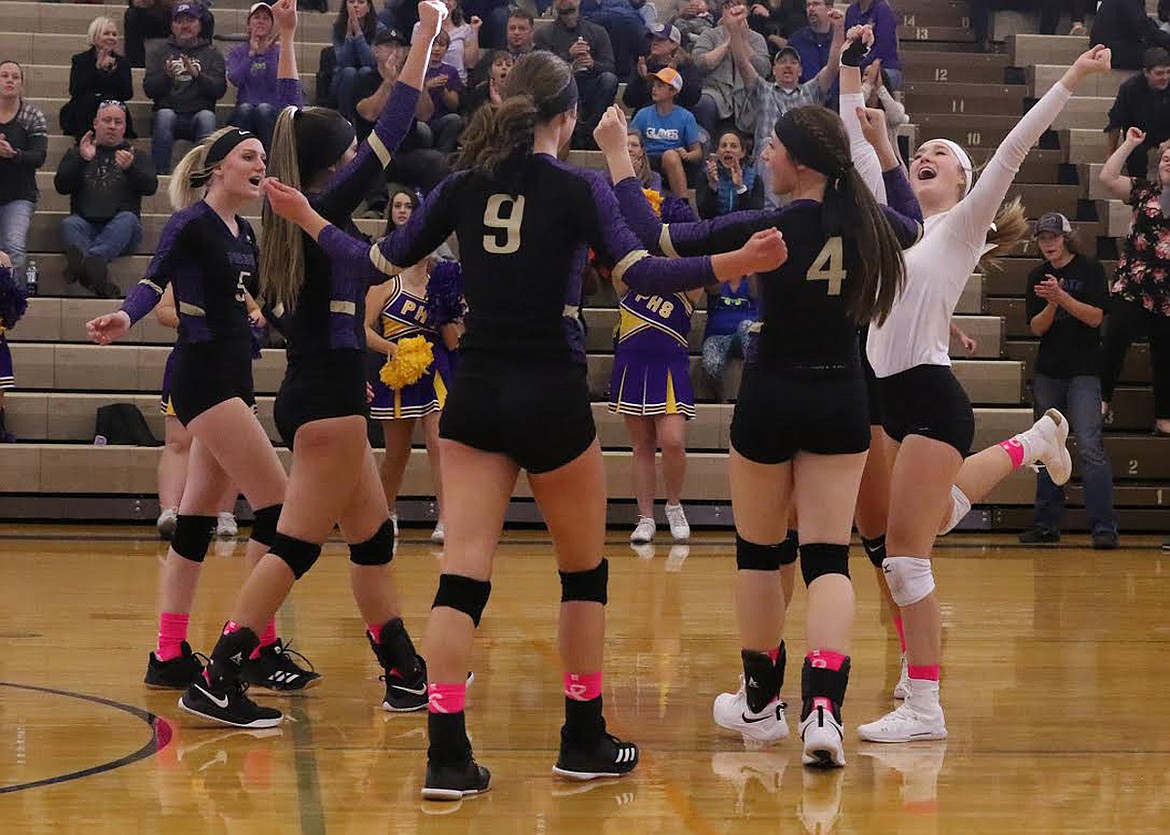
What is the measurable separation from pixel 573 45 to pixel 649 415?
13.1 ft

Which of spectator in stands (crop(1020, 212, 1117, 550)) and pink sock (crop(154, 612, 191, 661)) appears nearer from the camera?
pink sock (crop(154, 612, 191, 661))

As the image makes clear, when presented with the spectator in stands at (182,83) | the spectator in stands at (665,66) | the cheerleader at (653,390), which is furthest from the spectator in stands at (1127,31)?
the spectator in stands at (182,83)

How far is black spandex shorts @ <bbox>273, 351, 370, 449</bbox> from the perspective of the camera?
5.35 m

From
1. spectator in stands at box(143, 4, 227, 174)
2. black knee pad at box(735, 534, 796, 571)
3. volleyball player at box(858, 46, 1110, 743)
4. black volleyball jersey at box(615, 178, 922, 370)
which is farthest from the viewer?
spectator in stands at box(143, 4, 227, 174)

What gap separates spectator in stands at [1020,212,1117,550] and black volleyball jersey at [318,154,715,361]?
6.82 m

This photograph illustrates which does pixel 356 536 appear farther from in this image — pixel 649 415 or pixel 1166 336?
pixel 1166 336

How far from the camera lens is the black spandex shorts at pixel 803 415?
4.91 meters

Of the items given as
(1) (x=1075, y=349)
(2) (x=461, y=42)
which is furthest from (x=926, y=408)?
(2) (x=461, y=42)

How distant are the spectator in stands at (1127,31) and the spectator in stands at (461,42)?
5226mm

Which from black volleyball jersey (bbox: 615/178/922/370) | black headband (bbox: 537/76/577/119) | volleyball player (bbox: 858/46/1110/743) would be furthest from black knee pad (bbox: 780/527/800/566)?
black headband (bbox: 537/76/577/119)

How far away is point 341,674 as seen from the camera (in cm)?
629

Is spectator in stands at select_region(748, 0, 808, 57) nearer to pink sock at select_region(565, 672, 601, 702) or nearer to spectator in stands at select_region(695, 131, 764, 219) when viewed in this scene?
spectator in stands at select_region(695, 131, 764, 219)

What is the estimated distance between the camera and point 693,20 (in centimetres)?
1448

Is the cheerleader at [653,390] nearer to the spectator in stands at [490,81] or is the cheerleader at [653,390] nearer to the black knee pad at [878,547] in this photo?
the spectator in stands at [490,81]
